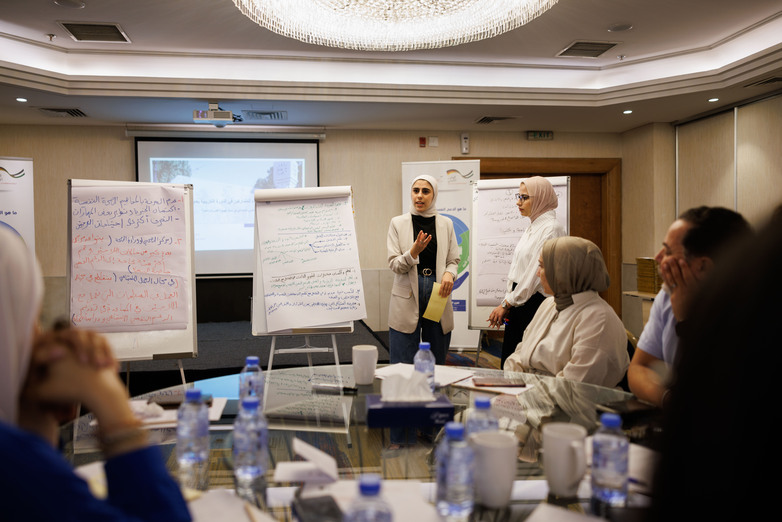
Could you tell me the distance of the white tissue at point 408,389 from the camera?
148 centimetres

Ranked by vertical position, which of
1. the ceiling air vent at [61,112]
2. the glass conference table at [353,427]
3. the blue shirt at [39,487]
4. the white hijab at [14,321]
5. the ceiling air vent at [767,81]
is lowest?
the glass conference table at [353,427]

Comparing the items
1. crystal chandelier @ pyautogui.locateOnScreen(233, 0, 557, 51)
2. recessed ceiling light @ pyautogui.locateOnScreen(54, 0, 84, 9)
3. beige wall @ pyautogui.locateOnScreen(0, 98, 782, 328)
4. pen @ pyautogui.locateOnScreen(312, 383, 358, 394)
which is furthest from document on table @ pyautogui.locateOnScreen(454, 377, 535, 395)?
beige wall @ pyautogui.locateOnScreen(0, 98, 782, 328)

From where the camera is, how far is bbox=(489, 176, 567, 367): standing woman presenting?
318cm

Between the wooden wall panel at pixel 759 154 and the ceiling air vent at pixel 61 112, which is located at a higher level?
the ceiling air vent at pixel 61 112

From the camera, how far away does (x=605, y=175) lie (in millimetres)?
6469

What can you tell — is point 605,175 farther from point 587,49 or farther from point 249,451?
point 249,451

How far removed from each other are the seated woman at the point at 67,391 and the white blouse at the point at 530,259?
8.49 ft

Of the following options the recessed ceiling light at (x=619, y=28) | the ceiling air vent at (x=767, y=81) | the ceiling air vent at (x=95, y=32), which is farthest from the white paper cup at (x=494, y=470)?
the ceiling air vent at (x=767, y=81)

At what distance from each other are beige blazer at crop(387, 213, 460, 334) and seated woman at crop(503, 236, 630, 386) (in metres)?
1.08

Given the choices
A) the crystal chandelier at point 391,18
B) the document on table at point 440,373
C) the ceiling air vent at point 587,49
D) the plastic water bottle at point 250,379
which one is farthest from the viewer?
the ceiling air vent at point 587,49

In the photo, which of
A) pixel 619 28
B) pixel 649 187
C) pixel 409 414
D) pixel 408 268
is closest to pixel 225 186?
pixel 408 268

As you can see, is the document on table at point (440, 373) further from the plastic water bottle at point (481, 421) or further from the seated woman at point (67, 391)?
the seated woman at point (67, 391)

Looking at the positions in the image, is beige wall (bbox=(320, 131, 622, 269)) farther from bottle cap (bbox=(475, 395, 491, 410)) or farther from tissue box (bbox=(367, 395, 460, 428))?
bottle cap (bbox=(475, 395, 491, 410))

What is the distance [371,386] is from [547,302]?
0.93 meters
